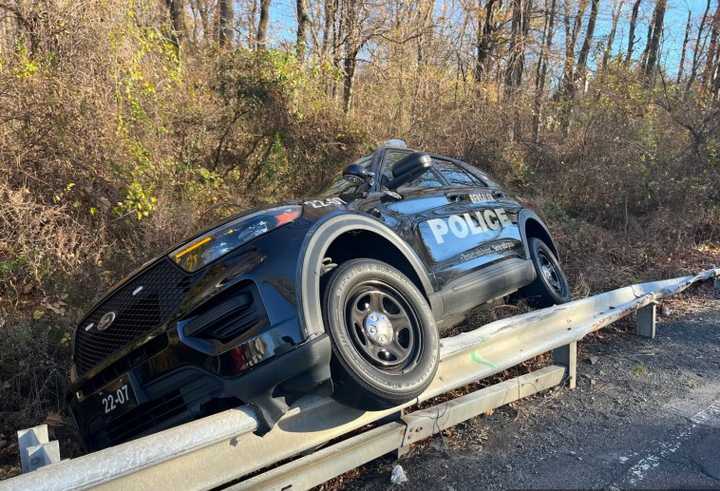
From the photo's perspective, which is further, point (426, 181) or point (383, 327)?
point (426, 181)

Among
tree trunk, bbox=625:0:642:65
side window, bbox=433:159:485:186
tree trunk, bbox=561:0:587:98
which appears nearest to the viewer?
side window, bbox=433:159:485:186

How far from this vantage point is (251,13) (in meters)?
14.5

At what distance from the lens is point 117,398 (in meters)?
2.62

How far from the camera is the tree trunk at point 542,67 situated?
39.5 feet

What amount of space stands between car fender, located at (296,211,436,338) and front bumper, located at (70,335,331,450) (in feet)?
0.44

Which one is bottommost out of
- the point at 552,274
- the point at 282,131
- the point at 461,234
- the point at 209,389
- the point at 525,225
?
the point at 552,274

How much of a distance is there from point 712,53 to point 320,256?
13.5 meters

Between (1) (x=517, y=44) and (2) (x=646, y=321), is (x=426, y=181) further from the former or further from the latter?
(1) (x=517, y=44)

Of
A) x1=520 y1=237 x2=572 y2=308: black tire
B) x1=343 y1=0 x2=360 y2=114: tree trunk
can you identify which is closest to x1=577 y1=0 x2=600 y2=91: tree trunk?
x1=343 y1=0 x2=360 y2=114: tree trunk

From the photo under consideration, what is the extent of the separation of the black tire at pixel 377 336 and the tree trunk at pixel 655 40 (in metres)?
11.0

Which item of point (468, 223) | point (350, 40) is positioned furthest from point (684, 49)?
point (468, 223)

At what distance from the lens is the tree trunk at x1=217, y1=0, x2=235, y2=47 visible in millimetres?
9877

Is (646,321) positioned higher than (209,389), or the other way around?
(209,389)

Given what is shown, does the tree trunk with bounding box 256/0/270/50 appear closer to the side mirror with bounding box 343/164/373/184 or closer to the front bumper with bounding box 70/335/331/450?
the side mirror with bounding box 343/164/373/184
